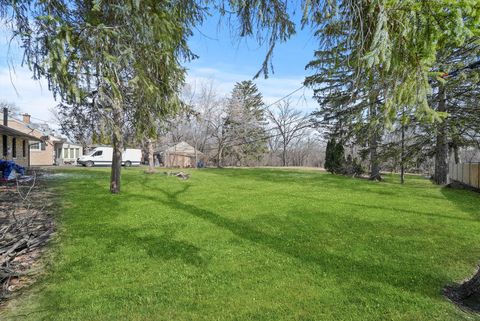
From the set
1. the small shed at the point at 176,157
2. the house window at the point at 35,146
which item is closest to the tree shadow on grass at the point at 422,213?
the small shed at the point at 176,157

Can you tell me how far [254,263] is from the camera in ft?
15.2

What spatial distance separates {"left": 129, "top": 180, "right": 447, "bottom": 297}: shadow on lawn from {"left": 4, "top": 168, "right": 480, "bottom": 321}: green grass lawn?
0.02 m

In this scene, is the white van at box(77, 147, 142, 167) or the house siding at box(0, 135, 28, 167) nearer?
the house siding at box(0, 135, 28, 167)

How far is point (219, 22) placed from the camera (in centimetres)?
393

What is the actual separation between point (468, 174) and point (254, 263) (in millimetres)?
14750

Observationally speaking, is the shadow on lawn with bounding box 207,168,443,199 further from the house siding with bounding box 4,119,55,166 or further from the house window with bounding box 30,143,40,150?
the house siding with bounding box 4,119,55,166

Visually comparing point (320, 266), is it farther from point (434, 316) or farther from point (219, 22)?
point (219, 22)

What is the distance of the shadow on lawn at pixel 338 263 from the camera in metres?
4.05

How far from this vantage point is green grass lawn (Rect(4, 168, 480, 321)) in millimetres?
3373

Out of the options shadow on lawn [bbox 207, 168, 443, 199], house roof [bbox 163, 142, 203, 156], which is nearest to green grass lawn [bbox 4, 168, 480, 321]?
shadow on lawn [bbox 207, 168, 443, 199]

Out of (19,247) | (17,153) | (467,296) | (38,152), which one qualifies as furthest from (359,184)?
(38,152)

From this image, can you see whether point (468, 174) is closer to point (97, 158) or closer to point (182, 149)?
point (97, 158)

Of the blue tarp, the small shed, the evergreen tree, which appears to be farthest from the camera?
the small shed

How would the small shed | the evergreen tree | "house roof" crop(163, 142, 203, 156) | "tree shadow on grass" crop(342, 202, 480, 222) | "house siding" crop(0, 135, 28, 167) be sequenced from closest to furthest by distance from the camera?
"tree shadow on grass" crop(342, 202, 480, 222) < "house siding" crop(0, 135, 28, 167) < the evergreen tree < the small shed < "house roof" crop(163, 142, 203, 156)
